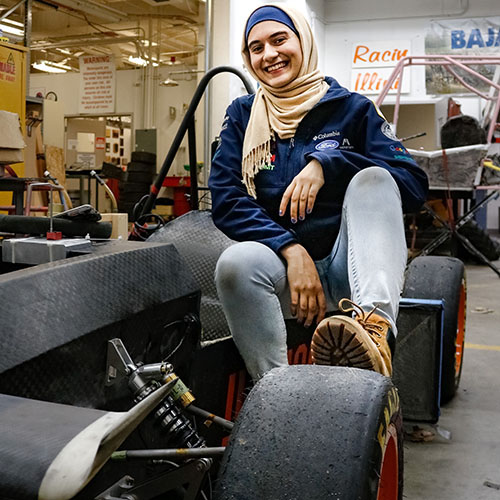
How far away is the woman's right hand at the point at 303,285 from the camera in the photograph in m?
1.51

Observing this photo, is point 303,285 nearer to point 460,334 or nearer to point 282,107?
point 282,107

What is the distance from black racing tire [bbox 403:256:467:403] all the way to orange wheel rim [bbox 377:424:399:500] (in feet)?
4.52

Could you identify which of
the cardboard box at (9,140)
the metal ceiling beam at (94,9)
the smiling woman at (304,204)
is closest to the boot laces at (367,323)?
the smiling woman at (304,204)

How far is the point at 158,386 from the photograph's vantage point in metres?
1.03

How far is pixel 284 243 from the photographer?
61.1 inches

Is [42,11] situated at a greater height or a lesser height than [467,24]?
greater

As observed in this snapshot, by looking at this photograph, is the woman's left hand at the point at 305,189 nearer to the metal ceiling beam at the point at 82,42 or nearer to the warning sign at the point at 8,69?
the warning sign at the point at 8,69

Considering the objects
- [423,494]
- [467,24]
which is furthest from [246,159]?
[467,24]

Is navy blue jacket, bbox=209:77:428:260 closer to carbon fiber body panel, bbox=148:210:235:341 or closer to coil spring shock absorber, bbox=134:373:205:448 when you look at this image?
carbon fiber body panel, bbox=148:210:235:341

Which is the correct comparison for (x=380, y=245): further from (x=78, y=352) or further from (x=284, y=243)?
(x=78, y=352)

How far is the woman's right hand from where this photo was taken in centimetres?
151

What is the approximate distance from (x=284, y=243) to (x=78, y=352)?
69cm

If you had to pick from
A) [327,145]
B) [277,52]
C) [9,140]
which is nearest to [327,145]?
[327,145]

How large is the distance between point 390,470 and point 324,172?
0.75 meters
